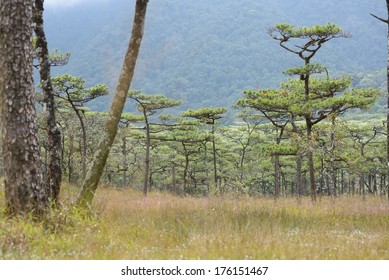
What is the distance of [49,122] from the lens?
808 cm

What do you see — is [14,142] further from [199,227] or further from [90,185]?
[199,227]

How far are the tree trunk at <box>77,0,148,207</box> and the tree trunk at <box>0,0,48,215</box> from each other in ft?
4.11

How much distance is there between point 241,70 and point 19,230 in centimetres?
19868

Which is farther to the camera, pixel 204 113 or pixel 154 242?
pixel 204 113

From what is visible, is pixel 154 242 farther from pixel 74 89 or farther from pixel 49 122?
pixel 74 89

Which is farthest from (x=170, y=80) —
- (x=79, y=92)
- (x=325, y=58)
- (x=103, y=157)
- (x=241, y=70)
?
(x=103, y=157)

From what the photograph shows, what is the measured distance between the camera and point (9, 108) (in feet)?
19.4

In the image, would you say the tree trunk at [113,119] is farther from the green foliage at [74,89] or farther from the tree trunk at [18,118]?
the green foliage at [74,89]

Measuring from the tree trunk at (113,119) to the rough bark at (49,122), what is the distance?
88 cm

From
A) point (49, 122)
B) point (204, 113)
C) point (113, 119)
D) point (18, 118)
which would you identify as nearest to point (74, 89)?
point (204, 113)

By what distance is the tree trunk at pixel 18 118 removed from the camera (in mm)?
5910

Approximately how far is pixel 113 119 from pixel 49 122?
4.48ft

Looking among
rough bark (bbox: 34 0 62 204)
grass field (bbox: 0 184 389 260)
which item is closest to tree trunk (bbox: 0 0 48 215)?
grass field (bbox: 0 184 389 260)

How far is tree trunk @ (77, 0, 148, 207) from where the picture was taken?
7.32m
